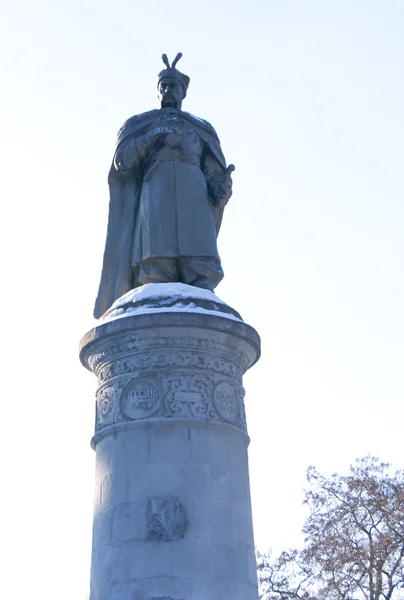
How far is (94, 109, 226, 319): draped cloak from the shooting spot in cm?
1089

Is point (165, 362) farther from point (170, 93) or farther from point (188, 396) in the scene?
point (170, 93)

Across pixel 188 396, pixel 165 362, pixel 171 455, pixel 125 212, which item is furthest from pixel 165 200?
pixel 171 455

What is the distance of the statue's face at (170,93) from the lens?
11.6 meters

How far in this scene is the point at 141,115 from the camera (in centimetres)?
1130

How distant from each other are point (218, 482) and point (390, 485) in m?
21.7

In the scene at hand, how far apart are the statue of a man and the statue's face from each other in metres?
0.01

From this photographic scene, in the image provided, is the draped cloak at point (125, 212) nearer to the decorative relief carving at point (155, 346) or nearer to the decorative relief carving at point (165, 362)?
the decorative relief carving at point (155, 346)

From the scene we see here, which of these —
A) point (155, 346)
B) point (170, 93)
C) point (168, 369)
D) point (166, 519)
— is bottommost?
point (166, 519)

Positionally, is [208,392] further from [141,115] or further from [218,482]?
[141,115]

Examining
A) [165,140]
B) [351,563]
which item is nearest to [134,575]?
[165,140]

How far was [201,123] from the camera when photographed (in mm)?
11398

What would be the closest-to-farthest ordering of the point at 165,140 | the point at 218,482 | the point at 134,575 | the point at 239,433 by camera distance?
1. the point at 134,575
2. the point at 218,482
3. the point at 239,433
4. the point at 165,140

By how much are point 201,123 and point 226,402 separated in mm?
4017

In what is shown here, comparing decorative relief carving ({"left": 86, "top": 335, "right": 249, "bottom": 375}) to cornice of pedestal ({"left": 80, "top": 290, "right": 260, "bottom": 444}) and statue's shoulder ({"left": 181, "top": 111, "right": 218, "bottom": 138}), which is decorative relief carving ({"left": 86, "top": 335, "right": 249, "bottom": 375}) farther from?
statue's shoulder ({"left": 181, "top": 111, "right": 218, "bottom": 138})
